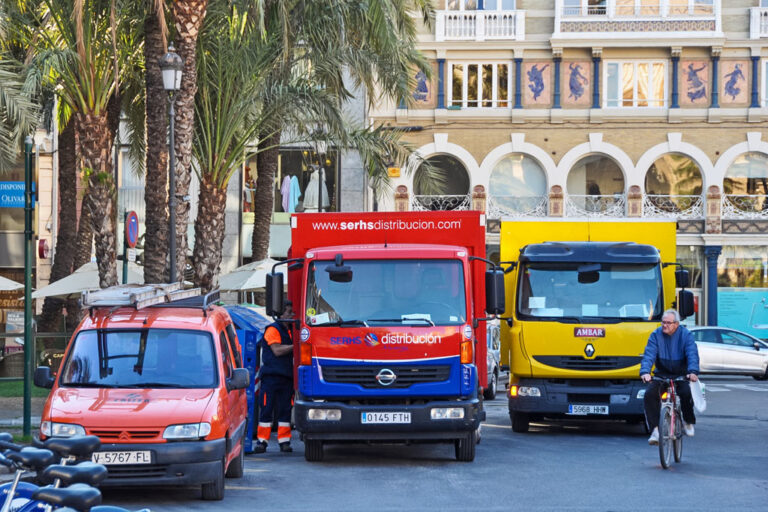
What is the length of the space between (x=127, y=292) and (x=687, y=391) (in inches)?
255

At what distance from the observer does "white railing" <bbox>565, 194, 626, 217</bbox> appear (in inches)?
1687

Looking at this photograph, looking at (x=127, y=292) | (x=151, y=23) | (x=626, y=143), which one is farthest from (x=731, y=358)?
(x=127, y=292)

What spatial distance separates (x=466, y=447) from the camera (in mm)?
14516

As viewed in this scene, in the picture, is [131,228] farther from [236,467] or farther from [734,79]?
[734,79]

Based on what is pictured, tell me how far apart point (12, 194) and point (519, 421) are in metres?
7.84

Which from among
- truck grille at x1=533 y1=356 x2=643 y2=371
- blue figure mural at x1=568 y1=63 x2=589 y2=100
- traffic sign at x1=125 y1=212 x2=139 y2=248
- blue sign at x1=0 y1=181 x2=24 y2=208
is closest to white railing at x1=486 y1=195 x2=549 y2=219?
blue figure mural at x1=568 y1=63 x2=589 y2=100

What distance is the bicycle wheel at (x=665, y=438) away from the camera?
13953mm

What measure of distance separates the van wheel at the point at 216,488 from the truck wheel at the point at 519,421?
7454 millimetres

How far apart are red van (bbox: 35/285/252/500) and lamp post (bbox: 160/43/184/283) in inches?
250

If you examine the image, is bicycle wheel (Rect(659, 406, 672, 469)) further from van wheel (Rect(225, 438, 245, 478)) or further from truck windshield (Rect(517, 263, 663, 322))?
van wheel (Rect(225, 438, 245, 478))

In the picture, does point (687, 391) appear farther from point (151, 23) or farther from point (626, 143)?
point (626, 143)

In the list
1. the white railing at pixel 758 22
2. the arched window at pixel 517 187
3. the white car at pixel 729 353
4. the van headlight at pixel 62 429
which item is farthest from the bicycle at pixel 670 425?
the white railing at pixel 758 22

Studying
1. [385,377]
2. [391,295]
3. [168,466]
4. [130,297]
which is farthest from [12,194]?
[168,466]

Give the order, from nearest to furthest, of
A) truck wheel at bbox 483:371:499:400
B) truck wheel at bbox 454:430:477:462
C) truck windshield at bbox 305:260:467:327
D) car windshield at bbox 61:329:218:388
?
1. car windshield at bbox 61:329:218:388
2. truck windshield at bbox 305:260:467:327
3. truck wheel at bbox 454:430:477:462
4. truck wheel at bbox 483:371:499:400
